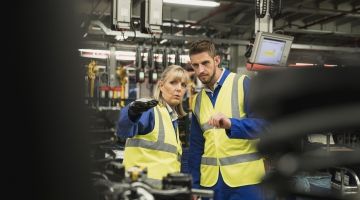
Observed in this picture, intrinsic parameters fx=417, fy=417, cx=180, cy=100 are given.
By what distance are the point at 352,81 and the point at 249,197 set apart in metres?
2.23

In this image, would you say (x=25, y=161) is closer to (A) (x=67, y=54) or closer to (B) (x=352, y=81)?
(A) (x=67, y=54)

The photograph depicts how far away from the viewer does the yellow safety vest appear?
8.51 feet

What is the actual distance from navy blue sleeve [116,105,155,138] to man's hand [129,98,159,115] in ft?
0.30

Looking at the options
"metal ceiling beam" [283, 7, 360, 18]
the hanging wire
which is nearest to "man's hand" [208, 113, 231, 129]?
the hanging wire

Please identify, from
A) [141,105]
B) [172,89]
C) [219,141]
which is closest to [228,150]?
[219,141]

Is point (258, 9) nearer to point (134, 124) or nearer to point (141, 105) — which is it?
point (134, 124)

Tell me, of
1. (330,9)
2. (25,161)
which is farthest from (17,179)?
(330,9)

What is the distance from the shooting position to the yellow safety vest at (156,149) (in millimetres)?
2594

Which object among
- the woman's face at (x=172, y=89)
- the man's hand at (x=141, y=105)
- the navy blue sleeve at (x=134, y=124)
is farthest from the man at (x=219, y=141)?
the man's hand at (x=141, y=105)

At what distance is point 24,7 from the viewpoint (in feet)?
1.53

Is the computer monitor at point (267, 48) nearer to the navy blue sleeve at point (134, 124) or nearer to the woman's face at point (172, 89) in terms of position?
the woman's face at point (172, 89)

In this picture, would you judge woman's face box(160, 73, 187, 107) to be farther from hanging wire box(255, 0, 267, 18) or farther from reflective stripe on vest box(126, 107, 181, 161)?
hanging wire box(255, 0, 267, 18)

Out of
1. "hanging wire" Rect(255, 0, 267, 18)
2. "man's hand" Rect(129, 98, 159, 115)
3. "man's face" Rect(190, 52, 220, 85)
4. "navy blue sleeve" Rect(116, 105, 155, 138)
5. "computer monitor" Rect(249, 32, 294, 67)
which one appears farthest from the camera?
"hanging wire" Rect(255, 0, 267, 18)

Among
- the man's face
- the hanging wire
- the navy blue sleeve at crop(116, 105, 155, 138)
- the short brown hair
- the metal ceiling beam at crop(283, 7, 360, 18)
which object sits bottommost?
the navy blue sleeve at crop(116, 105, 155, 138)
